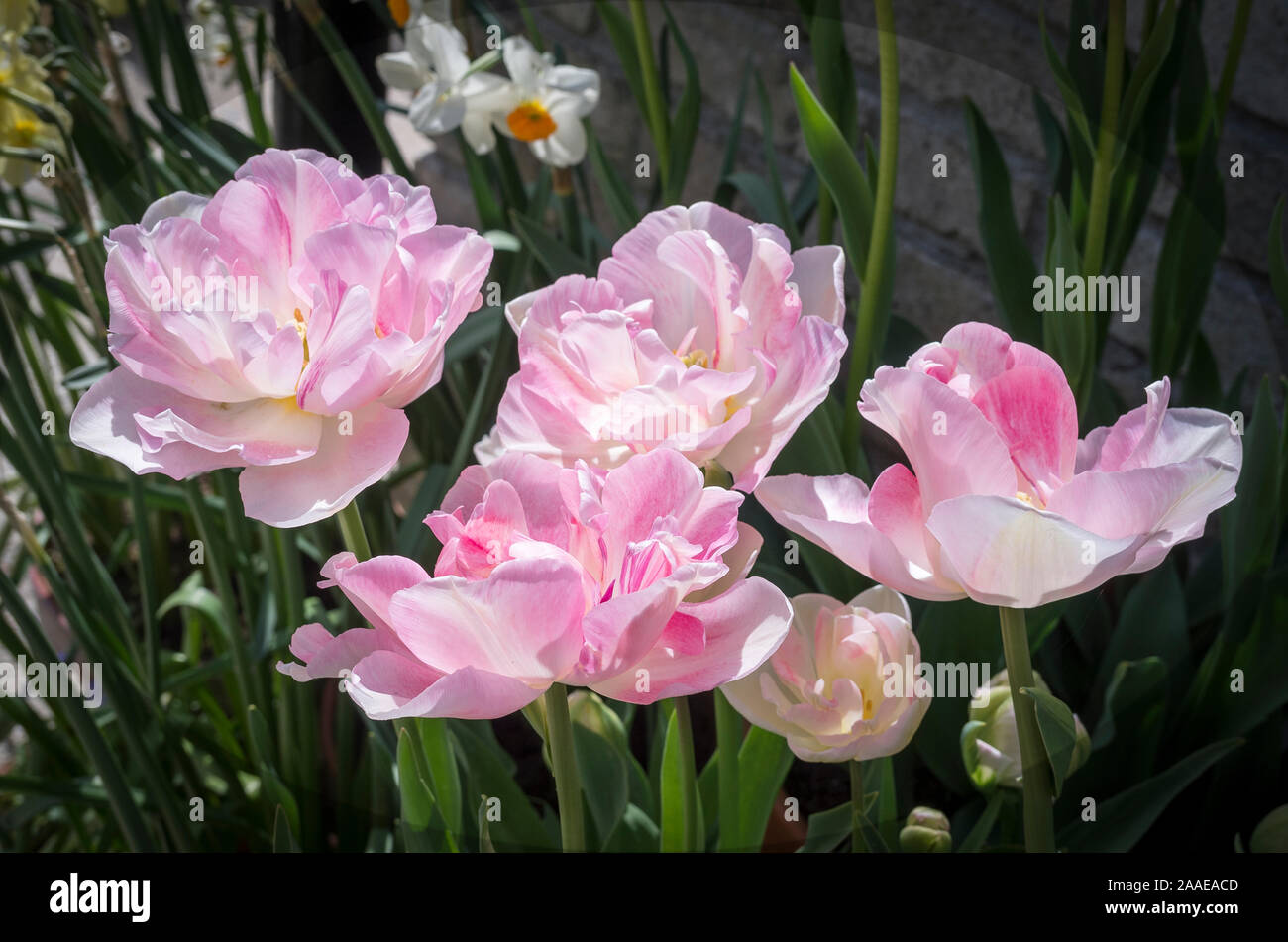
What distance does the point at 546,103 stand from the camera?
65cm

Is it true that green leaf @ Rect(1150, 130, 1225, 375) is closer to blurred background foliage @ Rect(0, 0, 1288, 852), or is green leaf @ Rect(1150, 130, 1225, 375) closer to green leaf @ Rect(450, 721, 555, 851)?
blurred background foliage @ Rect(0, 0, 1288, 852)

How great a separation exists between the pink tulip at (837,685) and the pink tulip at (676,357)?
53 millimetres

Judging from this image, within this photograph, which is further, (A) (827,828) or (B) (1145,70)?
(B) (1145,70)

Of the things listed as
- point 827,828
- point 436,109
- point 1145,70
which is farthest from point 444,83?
point 827,828

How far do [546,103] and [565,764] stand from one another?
19.1 inches

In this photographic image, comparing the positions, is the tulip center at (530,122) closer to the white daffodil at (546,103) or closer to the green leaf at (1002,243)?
the white daffodil at (546,103)

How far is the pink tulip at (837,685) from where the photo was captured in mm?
290

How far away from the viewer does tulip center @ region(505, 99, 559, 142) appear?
0.63m

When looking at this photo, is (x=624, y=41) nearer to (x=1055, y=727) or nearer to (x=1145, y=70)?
(x=1145, y=70)

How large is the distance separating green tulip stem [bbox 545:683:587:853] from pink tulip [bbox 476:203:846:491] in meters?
0.06

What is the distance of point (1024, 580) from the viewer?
9.4 inches

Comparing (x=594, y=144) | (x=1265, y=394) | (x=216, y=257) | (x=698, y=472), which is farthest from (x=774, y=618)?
(x=594, y=144)

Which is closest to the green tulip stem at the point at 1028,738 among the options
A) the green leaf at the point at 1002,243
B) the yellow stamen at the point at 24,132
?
the green leaf at the point at 1002,243
